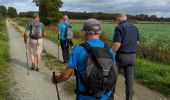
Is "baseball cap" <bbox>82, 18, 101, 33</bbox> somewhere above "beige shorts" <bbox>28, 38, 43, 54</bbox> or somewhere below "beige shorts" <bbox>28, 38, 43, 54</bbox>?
above

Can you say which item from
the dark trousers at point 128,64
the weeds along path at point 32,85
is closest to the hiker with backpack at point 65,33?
the weeds along path at point 32,85

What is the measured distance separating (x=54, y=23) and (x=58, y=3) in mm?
3457

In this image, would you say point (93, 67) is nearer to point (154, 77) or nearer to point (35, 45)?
point (154, 77)

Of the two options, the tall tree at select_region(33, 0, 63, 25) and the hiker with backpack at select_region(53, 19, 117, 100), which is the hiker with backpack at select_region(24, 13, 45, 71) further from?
the tall tree at select_region(33, 0, 63, 25)

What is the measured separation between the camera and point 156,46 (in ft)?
62.6

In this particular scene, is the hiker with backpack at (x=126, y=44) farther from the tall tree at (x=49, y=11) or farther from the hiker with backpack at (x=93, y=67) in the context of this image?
the tall tree at (x=49, y=11)

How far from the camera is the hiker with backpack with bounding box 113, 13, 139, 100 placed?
8117 millimetres

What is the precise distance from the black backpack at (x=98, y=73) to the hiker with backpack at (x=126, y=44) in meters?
3.24

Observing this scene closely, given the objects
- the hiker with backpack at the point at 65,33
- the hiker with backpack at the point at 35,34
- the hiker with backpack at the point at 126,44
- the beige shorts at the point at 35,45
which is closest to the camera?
the hiker with backpack at the point at 126,44

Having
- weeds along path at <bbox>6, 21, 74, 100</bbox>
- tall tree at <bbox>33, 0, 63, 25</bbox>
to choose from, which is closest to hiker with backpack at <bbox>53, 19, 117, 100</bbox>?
weeds along path at <bbox>6, 21, 74, 100</bbox>

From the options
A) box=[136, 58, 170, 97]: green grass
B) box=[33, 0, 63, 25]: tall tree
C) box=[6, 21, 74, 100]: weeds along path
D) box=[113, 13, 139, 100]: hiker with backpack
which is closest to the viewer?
box=[113, 13, 139, 100]: hiker with backpack

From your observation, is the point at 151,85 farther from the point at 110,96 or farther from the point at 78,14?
the point at 78,14

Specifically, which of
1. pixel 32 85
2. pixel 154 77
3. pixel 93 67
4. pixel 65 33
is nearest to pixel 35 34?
pixel 65 33

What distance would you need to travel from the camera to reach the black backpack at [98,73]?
15.6ft
